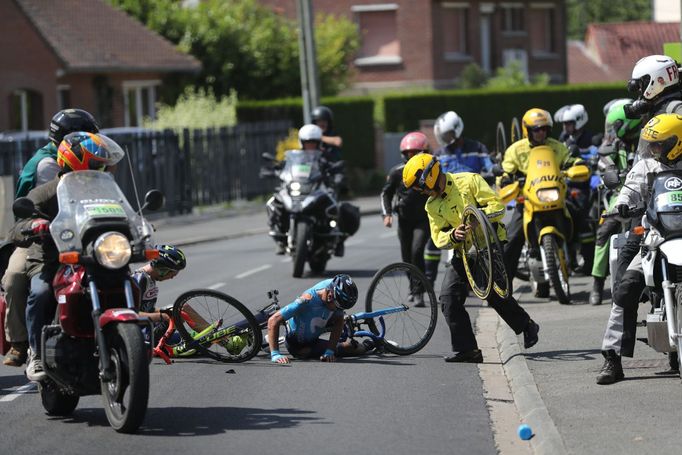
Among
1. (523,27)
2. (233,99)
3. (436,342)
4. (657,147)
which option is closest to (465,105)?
(233,99)

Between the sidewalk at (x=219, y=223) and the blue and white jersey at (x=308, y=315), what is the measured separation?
12996 millimetres

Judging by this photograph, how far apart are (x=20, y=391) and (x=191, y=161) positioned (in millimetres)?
20948

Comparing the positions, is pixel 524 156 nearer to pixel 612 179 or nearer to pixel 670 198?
pixel 612 179

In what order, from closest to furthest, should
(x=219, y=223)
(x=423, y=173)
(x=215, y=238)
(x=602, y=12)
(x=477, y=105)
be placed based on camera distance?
(x=423, y=173) < (x=215, y=238) < (x=219, y=223) < (x=477, y=105) < (x=602, y=12)

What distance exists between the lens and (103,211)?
8258mm

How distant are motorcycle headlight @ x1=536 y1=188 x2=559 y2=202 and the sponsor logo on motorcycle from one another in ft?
16.6

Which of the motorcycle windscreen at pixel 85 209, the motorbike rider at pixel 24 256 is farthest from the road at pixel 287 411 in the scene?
the motorcycle windscreen at pixel 85 209

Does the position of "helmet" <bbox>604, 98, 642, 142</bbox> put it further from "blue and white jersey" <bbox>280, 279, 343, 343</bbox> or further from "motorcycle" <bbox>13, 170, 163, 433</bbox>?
"motorcycle" <bbox>13, 170, 163, 433</bbox>

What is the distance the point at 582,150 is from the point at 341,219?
3031mm

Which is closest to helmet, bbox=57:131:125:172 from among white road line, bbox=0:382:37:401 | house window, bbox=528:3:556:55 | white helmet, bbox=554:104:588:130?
white road line, bbox=0:382:37:401

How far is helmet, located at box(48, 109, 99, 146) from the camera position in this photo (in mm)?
9422

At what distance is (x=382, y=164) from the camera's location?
39281 mm

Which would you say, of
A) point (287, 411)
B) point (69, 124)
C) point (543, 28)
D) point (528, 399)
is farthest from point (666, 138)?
point (543, 28)

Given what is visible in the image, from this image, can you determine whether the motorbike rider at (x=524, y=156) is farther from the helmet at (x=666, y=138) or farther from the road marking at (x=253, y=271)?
the helmet at (x=666, y=138)
